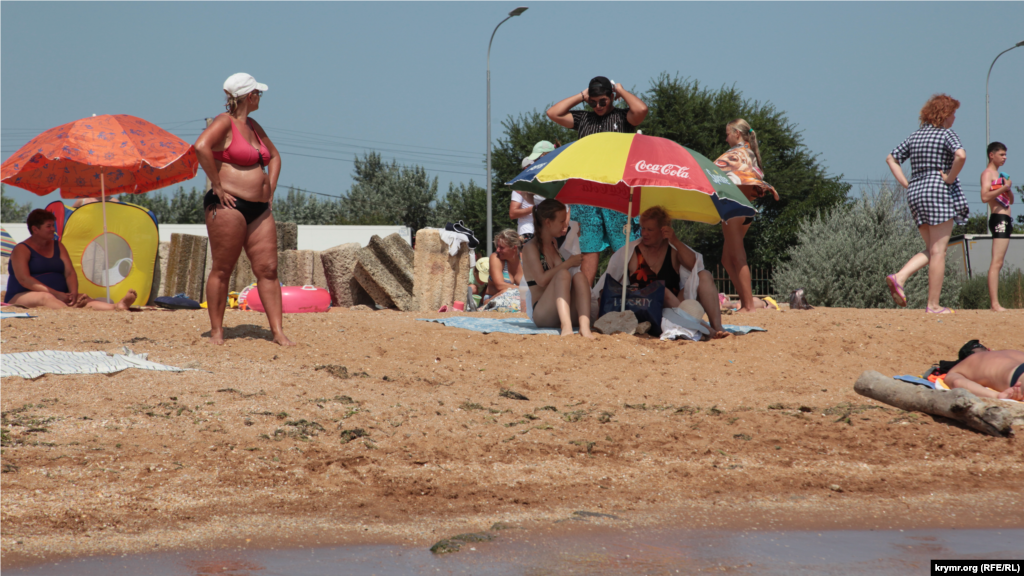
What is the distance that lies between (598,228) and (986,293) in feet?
33.6

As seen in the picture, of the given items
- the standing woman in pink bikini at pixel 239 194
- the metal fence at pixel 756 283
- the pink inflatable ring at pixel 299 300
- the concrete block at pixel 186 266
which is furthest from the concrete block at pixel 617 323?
the metal fence at pixel 756 283

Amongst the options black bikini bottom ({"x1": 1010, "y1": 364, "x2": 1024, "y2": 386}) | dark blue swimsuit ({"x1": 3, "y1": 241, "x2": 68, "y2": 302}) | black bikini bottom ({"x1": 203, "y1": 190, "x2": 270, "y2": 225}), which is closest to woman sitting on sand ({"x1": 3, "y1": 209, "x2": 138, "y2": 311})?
dark blue swimsuit ({"x1": 3, "y1": 241, "x2": 68, "y2": 302})

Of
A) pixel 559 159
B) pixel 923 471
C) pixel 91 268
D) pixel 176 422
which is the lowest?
pixel 923 471

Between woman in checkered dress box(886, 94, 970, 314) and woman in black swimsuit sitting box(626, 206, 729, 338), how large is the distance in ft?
6.91

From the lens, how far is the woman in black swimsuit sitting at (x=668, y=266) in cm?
679

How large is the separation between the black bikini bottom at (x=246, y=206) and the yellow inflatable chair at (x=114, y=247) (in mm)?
3991

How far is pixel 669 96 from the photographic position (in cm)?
3042

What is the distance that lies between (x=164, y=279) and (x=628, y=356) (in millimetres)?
8445

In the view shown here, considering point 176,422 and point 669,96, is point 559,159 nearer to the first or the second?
point 176,422

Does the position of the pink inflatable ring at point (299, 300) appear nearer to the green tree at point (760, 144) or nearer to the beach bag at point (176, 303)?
the beach bag at point (176, 303)

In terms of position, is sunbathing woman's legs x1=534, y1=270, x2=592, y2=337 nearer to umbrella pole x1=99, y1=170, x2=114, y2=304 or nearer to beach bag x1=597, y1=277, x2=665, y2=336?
beach bag x1=597, y1=277, x2=665, y2=336

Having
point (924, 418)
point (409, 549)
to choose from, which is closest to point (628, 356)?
point (924, 418)

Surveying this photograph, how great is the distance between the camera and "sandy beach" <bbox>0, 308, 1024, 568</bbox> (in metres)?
3.01

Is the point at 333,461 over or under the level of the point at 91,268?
under
